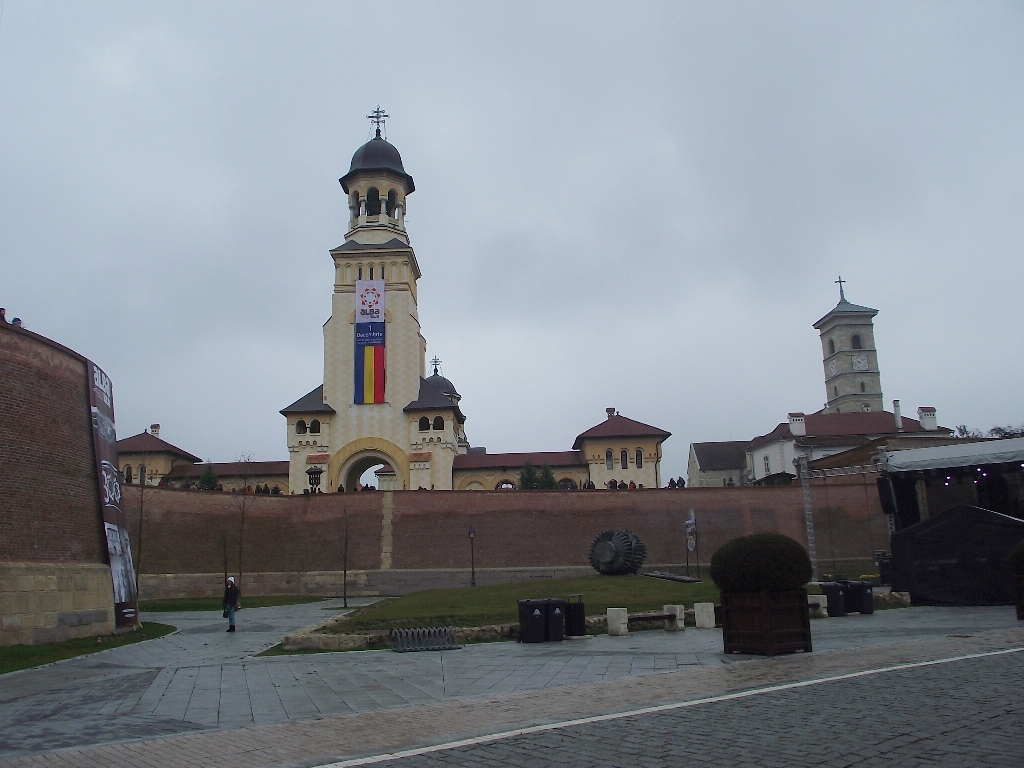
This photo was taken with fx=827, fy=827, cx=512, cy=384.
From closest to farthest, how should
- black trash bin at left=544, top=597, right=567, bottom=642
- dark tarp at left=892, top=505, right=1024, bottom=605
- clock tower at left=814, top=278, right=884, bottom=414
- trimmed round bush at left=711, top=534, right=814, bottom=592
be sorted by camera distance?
trimmed round bush at left=711, top=534, right=814, bottom=592
black trash bin at left=544, top=597, right=567, bottom=642
dark tarp at left=892, top=505, right=1024, bottom=605
clock tower at left=814, top=278, right=884, bottom=414

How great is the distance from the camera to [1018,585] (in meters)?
15.7

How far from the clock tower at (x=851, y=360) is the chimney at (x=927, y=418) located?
1985cm

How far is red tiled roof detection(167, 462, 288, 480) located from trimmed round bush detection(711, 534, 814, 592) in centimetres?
4926

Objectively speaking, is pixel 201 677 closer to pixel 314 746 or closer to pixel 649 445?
pixel 314 746

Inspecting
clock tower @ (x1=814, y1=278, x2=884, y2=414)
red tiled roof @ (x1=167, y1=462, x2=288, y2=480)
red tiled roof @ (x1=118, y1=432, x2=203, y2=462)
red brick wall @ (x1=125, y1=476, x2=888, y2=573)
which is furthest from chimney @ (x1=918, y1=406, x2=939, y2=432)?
red tiled roof @ (x1=118, y1=432, x2=203, y2=462)

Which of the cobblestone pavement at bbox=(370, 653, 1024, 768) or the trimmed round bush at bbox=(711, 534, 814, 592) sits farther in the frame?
the trimmed round bush at bbox=(711, 534, 814, 592)

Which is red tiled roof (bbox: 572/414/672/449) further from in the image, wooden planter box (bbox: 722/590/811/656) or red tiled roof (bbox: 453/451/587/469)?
wooden planter box (bbox: 722/590/811/656)

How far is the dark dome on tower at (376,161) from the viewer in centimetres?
5709

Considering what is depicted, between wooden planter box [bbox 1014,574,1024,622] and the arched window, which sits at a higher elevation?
the arched window

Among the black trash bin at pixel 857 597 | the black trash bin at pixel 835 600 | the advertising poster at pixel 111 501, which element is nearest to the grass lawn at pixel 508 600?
the black trash bin at pixel 835 600

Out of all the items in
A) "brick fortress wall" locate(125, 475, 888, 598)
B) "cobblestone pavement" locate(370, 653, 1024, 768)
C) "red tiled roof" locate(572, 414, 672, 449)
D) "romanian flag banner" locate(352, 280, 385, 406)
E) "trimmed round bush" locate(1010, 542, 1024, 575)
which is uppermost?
"romanian flag banner" locate(352, 280, 385, 406)

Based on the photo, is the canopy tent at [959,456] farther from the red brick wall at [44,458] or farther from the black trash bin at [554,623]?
the red brick wall at [44,458]

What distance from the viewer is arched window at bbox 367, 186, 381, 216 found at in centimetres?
5744

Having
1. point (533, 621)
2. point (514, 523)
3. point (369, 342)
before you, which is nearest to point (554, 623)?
point (533, 621)
